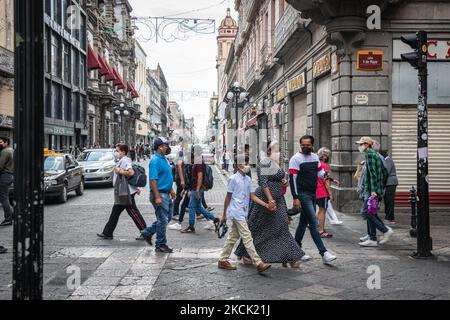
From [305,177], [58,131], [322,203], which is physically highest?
[58,131]

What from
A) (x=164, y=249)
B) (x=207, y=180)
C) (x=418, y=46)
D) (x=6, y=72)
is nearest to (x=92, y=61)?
(x=6, y=72)

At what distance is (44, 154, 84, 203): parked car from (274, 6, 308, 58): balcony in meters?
8.49

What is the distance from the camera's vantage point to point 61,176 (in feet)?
51.1

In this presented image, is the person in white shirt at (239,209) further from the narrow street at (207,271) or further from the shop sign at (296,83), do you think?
the shop sign at (296,83)

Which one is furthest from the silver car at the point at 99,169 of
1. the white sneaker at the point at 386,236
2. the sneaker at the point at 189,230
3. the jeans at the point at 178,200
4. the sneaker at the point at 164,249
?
the white sneaker at the point at 386,236

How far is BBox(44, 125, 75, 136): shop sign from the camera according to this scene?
3072 cm

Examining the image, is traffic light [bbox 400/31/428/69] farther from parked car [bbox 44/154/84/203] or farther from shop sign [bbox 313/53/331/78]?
parked car [bbox 44/154/84/203]

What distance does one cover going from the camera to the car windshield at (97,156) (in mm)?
22258

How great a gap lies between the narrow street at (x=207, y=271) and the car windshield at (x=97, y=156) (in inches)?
461

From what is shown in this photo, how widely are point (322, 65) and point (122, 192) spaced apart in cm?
834

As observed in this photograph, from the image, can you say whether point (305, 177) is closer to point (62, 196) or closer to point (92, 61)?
point (62, 196)
